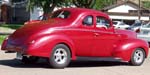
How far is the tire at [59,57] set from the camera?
12.9 metres

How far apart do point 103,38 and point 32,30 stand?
87.3 inches

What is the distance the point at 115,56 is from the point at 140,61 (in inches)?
38.8

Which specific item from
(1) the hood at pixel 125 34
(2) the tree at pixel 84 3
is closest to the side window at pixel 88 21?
(1) the hood at pixel 125 34

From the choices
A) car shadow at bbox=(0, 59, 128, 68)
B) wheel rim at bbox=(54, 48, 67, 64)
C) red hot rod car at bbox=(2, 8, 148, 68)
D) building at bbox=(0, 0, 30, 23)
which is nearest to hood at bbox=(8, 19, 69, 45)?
red hot rod car at bbox=(2, 8, 148, 68)

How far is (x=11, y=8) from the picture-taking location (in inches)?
3637

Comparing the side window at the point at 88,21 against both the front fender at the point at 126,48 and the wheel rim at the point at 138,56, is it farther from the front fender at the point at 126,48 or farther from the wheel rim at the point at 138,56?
the wheel rim at the point at 138,56

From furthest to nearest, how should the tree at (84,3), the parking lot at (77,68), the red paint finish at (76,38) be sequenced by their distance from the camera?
the tree at (84,3)
the red paint finish at (76,38)
the parking lot at (77,68)

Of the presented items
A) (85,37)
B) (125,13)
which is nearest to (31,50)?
(85,37)

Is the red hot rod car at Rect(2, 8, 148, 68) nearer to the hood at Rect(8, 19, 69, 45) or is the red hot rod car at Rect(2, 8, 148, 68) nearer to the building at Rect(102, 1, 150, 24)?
the hood at Rect(8, 19, 69, 45)

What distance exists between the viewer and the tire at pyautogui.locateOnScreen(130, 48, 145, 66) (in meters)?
14.7

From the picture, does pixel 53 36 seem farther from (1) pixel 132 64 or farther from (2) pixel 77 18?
(1) pixel 132 64

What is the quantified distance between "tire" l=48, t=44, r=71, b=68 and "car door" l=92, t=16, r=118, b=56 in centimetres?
96

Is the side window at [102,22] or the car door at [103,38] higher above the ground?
the side window at [102,22]

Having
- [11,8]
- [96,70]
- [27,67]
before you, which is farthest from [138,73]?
[11,8]
